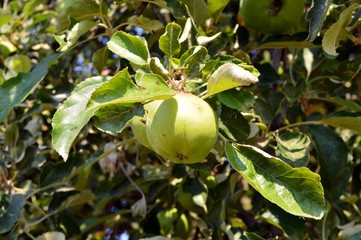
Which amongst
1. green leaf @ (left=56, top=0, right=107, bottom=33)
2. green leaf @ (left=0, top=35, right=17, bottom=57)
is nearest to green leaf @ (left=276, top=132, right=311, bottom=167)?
green leaf @ (left=56, top=0, right=107, bottom=33)

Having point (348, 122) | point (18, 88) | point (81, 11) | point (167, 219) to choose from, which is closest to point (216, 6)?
point (81, 11)

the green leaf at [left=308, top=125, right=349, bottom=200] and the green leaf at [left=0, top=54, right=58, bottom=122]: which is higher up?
the green leaf at [left=0, top=54, right=58, bottom=122]

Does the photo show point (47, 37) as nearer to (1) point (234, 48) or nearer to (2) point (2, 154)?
(2) point (2, 154)

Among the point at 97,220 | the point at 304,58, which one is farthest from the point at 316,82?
the point at 97,220

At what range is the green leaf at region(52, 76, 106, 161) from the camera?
115 cm

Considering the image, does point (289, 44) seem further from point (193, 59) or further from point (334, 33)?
point (193, 59)

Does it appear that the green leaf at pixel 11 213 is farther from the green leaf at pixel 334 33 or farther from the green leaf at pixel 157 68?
the green leaf at pixel 334 33

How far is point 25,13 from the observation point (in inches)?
90.9

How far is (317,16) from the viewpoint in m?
1.37

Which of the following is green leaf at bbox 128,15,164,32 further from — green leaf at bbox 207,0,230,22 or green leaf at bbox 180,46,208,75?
green leaf at bbox 180,46,208,75

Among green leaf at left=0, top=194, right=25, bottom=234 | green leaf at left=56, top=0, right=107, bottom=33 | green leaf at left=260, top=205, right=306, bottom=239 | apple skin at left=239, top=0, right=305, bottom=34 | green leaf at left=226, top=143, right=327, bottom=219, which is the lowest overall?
green leaf at left=260, top=205, right=306, bottom=239

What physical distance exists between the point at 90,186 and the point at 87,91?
5.39 feet

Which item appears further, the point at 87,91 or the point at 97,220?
the point at 97,220

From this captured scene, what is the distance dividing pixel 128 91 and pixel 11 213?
2.53 ft
